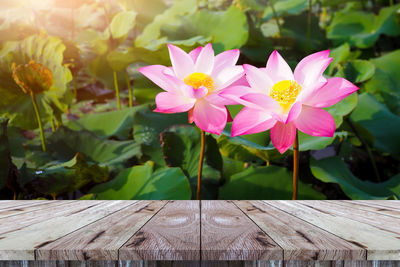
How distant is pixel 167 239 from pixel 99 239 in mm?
62

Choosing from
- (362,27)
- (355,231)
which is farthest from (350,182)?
(362,27)

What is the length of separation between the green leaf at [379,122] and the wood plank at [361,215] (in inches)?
17.6

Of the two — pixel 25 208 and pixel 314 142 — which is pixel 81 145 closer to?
pixel 25 208

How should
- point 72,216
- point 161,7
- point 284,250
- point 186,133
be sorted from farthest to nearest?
point 161,7, point 186,133, point 72,216, point 284,250

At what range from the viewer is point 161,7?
1.63 m

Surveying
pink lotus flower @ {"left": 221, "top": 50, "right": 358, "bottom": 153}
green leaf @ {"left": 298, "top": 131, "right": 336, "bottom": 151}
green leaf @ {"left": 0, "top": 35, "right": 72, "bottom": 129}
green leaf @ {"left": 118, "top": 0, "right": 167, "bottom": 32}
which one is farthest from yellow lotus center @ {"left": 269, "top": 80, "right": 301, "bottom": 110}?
green leaf @ {"left": 118, "top": 0, "right": 167, "bottom": 32}

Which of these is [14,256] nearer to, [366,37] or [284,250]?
[284,250]

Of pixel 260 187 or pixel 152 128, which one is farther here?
pixel 152 128

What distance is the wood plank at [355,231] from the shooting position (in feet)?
1.08

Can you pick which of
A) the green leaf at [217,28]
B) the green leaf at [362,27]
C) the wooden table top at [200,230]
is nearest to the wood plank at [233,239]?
the wooden table top at [200,230]

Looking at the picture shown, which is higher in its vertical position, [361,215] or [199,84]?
[199,84]

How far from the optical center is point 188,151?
715 millimetres

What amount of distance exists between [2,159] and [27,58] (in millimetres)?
296

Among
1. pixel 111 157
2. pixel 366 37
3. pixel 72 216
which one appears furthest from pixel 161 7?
pixel 72 216
